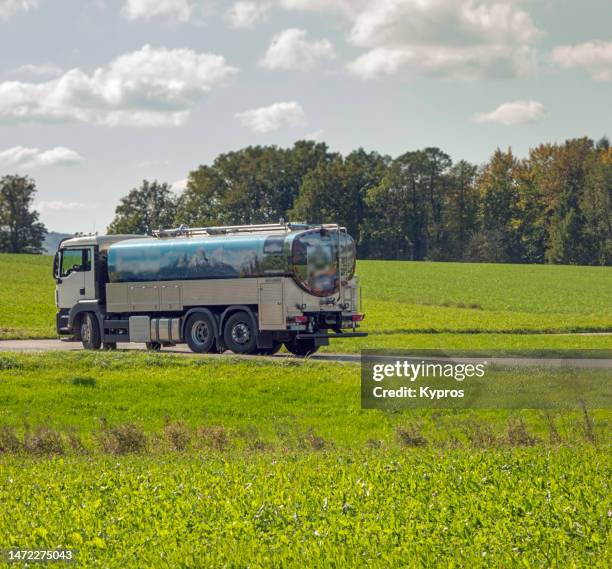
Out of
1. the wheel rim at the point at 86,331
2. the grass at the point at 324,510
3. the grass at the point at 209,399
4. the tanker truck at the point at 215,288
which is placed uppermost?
Result: the tanker truck at the point at 215,288

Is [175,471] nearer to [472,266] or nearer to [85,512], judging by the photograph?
[85,512]

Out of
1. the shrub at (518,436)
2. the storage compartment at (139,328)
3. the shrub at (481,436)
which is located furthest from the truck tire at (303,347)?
the shrub at (518,436)

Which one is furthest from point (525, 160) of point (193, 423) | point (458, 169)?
point (193, 423)

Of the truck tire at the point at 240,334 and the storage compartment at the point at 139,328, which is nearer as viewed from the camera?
the truck tire at the point at 240,334

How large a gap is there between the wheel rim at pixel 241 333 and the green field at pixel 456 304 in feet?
13.5

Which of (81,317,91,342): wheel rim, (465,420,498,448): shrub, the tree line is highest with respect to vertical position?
the tree line

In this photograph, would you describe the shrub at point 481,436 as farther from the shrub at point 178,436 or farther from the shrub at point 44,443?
the shrub at point 44,443

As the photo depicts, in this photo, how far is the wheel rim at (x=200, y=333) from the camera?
29.0 m

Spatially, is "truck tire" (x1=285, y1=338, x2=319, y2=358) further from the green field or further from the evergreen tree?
the evergreen tree

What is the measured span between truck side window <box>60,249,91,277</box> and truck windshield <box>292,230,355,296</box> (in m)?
7.04

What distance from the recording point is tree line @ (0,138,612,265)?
119m

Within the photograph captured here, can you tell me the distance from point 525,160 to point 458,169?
8.51 metres

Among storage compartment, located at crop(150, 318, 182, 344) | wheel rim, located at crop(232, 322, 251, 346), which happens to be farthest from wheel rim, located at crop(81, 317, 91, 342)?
wheel rim, located at crop(232, 322, 251, 346)

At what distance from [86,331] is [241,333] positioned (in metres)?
5.66
